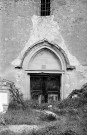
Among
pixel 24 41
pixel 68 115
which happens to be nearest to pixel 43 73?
pixel 24 41

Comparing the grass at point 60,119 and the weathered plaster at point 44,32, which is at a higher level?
the weathered plaster at point 44,32

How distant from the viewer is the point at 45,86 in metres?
14.6

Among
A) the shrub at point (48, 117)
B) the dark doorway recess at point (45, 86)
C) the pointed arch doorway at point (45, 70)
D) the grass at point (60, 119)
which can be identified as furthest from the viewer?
the dark doorway recess at point (45, 86)

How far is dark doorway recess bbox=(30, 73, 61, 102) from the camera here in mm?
14492

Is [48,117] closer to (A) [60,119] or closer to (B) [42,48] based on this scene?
(A) [60,119]

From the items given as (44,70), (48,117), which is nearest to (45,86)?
(44,70)

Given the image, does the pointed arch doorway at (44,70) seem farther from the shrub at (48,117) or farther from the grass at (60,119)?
the shrub at (48,117)

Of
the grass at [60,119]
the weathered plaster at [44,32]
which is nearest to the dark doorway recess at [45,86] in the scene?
the weathered plaster at [44,32]

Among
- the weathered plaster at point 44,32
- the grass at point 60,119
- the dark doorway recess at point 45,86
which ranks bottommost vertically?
the grass at point 60,119

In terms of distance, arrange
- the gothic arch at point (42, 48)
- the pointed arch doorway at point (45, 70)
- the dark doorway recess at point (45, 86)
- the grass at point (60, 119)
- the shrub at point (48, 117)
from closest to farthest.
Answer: the grass at point (60, 119)
the shrub at point (48, 117)
the gothic arch at point (42, 48)
the pointed arch doorway at point (45, 70)
the dark doorway recess at point (45, 86)

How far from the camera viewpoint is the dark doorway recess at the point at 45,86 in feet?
47.5

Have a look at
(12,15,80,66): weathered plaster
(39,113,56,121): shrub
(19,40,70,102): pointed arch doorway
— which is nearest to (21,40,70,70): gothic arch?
(19,40,70,102): pointed arch doorway

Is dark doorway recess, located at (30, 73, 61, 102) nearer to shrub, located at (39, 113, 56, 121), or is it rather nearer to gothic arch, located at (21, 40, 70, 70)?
gothic arch, located at (21, 40, 70, 70)

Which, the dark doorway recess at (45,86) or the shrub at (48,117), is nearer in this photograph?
the shrub at (48,117)
